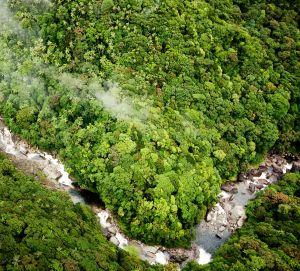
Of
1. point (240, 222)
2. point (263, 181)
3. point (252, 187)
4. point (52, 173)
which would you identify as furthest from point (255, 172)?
point (52, 173)

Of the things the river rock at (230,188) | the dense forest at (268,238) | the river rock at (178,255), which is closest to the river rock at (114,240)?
the river rock at (178,255)

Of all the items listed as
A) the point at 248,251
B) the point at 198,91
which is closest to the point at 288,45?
the point at 198,91

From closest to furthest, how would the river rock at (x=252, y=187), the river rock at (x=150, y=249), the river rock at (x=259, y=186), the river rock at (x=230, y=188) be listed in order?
the river rock at (x=150, y=249) → the river rock at (x=230, y=188) → the river rock at (x=252, y=187) → the river rock at (x=259, y=186)

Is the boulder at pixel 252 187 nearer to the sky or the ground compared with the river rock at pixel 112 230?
nearer to the sky

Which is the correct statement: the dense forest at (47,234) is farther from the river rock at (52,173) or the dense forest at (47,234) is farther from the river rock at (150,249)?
the river rock at (52,173)

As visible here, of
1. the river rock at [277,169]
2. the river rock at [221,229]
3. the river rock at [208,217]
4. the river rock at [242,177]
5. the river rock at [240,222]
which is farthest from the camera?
the river rock at [277,169]

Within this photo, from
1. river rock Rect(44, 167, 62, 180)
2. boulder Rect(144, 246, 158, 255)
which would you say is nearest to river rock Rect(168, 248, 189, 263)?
boulder Rect(144, 246, 158, 255)

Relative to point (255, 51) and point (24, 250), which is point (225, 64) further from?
point (24, 250)
